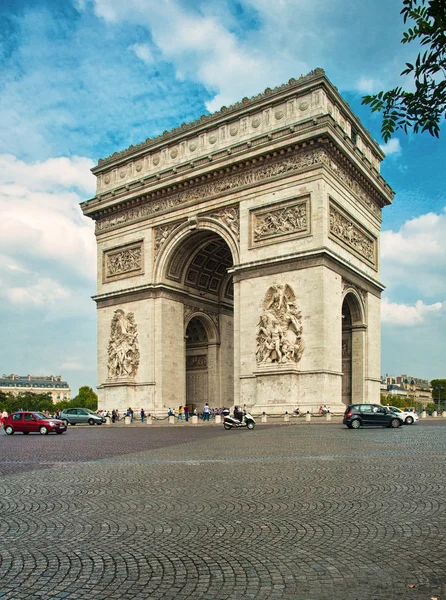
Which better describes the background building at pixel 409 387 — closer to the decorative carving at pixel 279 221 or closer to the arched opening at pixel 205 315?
the arched opening at pixel 205 315

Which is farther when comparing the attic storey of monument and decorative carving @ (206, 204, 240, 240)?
decorative carving @ (206, 204, 240, 240)

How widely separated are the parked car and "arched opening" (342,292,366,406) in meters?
14.3

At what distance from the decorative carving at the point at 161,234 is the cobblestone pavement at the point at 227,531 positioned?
2645 cm

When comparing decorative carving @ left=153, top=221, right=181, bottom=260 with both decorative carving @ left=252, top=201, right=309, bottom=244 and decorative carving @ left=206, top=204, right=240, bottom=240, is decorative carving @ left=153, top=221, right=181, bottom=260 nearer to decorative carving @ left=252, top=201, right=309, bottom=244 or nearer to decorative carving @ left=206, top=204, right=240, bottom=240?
decorative carving @ left=206, top=204, right=240, bottom=240

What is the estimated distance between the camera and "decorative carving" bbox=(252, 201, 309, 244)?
30131 mm

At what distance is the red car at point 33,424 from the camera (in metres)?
25.2

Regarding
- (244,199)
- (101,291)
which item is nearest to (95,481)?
(244,199)

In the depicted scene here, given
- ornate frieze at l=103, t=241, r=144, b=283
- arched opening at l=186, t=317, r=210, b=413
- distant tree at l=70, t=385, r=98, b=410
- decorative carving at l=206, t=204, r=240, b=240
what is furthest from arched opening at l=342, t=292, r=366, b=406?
distant tree at l=70, t=385, r=98, b=410

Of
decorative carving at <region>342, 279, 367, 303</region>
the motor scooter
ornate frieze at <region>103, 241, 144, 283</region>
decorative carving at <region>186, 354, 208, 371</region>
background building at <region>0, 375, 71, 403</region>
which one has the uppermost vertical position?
ornate frieze at <region>103, 241, 144, 283</region>

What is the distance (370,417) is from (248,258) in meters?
11.7

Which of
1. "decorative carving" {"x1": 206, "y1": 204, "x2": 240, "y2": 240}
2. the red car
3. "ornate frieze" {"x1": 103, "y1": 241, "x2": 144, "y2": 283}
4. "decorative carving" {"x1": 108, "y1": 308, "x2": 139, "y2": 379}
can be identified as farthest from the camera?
"ornate frieze" {"x1": 103, "y1": 241, "x2": 144, "y2": 283}

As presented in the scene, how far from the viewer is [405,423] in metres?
28.1

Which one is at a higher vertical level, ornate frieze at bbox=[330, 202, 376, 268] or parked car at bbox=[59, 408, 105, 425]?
ornate frieze at bbox=[330, 202, 376, 268]

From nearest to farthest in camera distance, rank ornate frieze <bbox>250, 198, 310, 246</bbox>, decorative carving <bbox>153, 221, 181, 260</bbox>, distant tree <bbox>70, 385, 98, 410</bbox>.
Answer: ornate frieze <bbox>250, 198, 310, 246</bbox> → decorative carving <bbox>153, 221, 181, 260</bbox> → distant tree <bbox>70, 385, 98, 410</bbox>
